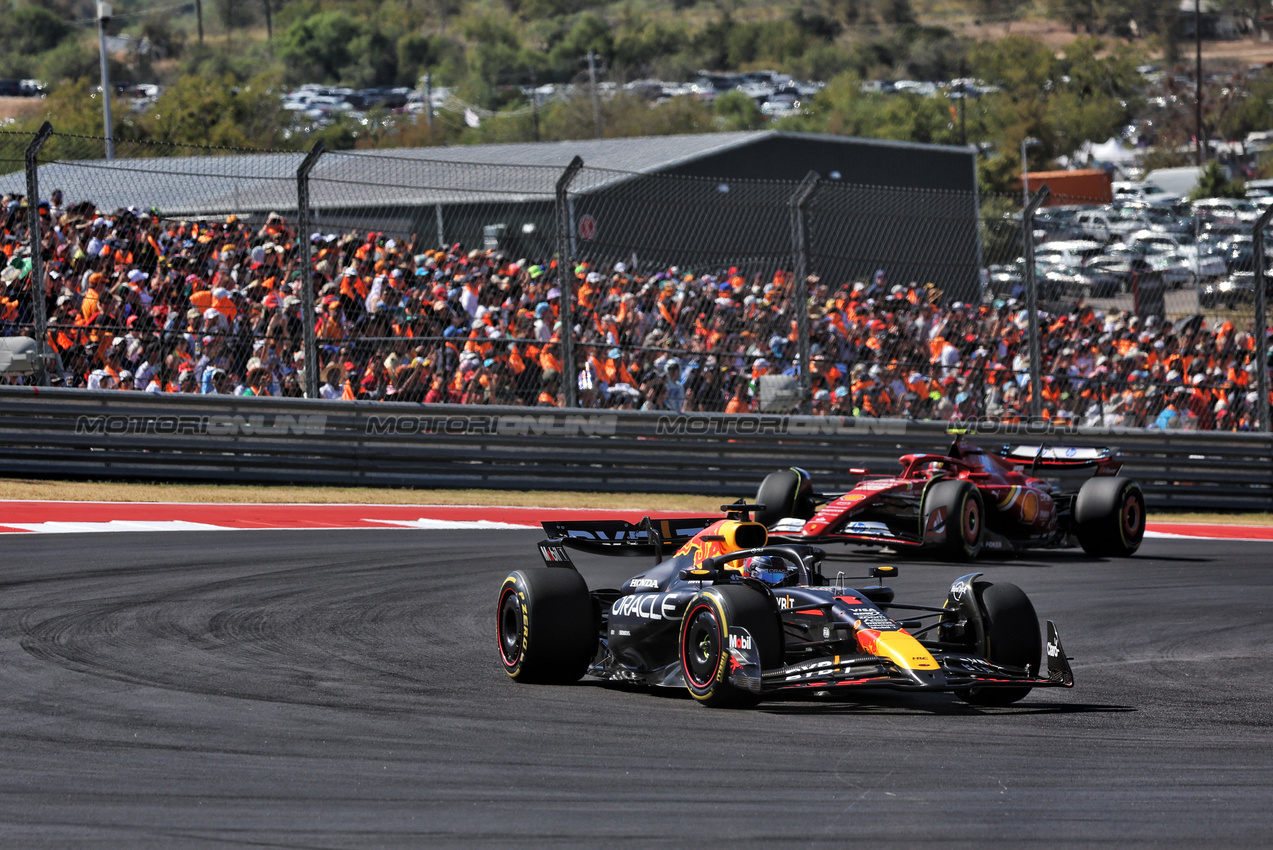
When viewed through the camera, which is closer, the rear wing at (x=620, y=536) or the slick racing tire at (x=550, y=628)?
the slick racing tire at (x=550, y=628)

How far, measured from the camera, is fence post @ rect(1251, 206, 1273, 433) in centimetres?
1709

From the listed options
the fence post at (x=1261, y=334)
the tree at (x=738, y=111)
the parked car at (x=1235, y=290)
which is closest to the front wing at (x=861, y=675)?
the fence post at (x=1261, y=334)

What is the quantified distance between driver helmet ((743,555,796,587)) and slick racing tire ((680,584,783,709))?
1.62ft

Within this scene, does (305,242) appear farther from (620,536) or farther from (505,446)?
(620,536)

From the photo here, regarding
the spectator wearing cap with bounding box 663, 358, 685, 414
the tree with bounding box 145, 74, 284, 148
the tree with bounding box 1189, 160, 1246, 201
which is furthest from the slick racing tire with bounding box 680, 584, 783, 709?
the tree with bounding box 1189, 160, 1246, 201

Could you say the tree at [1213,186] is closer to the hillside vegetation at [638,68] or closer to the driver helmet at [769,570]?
the hillside vegetation at [638,68]

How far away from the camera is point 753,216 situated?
57.7 feet

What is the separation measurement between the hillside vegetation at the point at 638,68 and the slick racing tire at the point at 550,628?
51564 millimetres

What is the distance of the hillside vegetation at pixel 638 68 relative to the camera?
89250mm

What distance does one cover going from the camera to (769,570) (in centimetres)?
737

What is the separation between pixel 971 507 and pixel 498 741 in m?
7.33

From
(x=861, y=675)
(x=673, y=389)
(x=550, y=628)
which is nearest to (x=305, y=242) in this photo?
(x=673, y=389)

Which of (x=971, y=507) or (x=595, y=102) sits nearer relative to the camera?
(x=971, y=507)

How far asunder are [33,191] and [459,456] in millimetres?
4484
